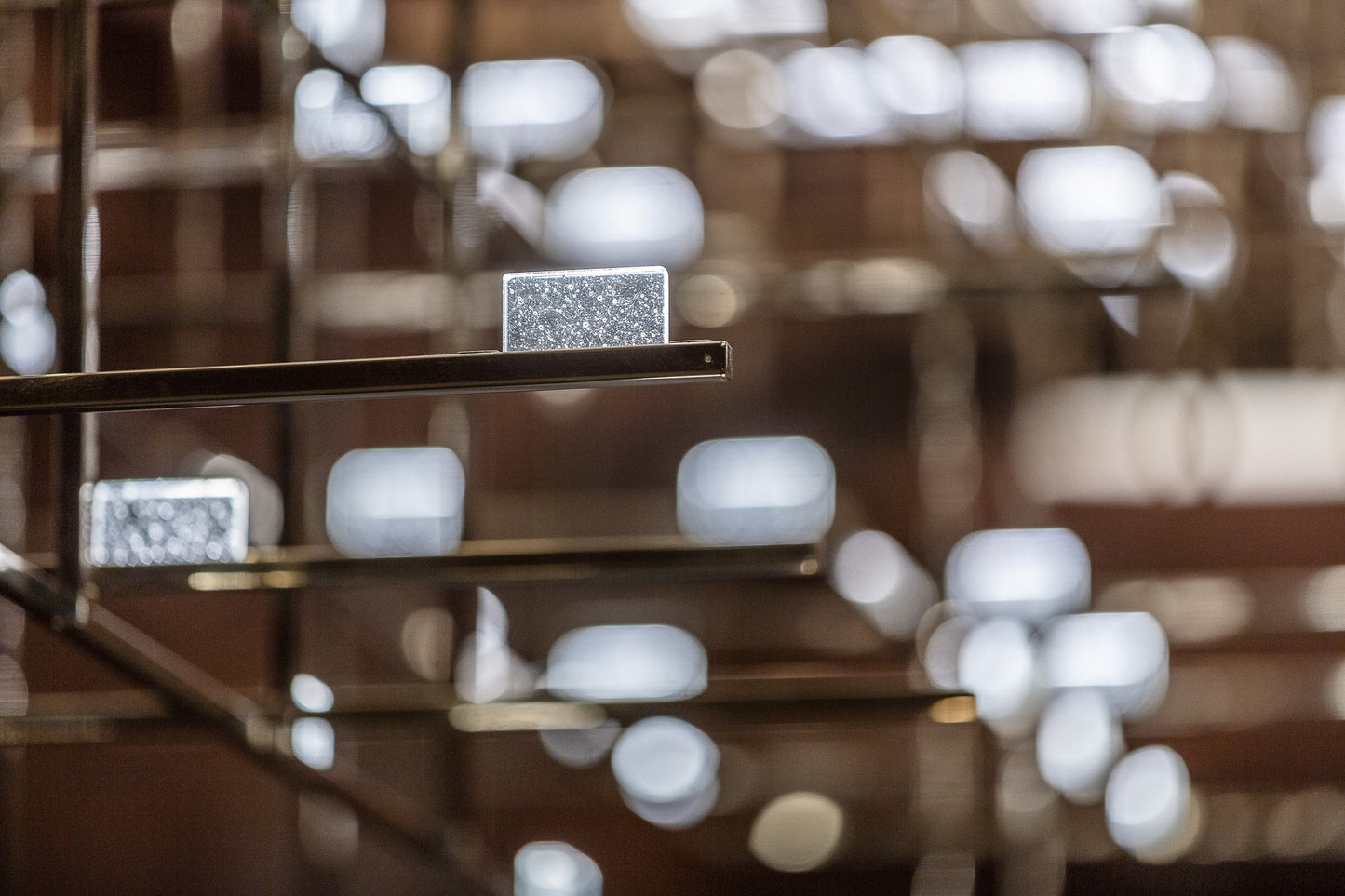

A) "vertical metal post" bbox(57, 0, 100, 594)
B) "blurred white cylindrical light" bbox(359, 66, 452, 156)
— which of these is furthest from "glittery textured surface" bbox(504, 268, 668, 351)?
"blurred white cylindrical light" bbox(359, 66, 452, 156)

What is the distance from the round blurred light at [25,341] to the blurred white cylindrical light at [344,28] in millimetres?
534

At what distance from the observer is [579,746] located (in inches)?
68.7

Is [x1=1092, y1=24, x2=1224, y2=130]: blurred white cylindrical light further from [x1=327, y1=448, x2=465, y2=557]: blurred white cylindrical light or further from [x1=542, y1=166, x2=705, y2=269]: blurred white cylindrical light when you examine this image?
[x1=327, y1=448, x2=465, y2=557]: blurred white cylindrical light

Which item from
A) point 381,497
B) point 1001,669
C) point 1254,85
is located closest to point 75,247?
point 381,497

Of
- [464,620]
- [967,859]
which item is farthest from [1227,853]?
[464,620]

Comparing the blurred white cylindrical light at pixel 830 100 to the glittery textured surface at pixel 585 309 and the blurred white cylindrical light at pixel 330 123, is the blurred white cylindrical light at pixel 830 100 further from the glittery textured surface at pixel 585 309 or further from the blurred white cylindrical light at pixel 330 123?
the glittery textured surface at pixel 585 309

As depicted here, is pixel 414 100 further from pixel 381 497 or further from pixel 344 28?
pixel 381 497

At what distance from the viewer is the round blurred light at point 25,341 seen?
1.41 meters

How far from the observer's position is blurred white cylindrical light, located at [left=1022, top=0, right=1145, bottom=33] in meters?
1.65

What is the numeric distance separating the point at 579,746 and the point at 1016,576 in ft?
2.34

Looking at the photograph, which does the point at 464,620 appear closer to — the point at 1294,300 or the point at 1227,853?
the point at 1227,853

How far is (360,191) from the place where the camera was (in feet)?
6.40

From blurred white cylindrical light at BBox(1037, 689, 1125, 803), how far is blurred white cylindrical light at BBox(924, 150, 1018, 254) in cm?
65

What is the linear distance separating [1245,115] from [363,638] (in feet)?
5.20
